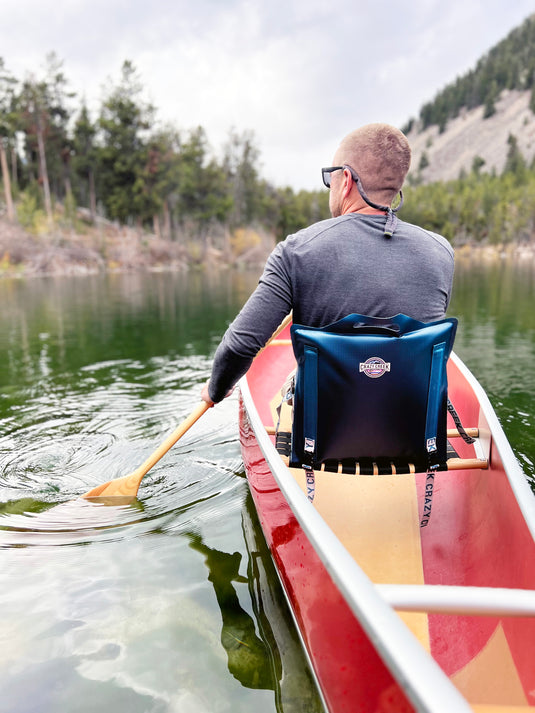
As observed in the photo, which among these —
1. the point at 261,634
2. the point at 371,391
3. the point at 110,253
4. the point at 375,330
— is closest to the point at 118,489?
the point at 261,634

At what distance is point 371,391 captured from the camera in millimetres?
1959

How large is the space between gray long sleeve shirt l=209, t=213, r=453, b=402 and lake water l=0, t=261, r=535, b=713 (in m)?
1.41

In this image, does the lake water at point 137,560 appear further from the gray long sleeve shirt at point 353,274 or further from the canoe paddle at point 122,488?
the gray long sleeve shirt at point 353,274

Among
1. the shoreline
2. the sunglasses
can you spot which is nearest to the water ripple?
the sunglasses

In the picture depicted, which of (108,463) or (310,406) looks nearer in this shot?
(310,406)

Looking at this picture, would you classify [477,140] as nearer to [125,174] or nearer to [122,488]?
[125,174]

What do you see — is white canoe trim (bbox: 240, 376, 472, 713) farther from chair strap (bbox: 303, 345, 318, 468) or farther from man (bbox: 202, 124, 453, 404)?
man (bbox: 202, 124, 453, 404)

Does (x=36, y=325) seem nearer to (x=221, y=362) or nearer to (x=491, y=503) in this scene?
→ (x=221, y=362)

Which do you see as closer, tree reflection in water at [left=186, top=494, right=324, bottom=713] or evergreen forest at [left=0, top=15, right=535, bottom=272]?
tree reflection in water at [left=186, top=494, right=324, bottom=713]

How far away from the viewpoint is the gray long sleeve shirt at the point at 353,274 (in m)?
2.00

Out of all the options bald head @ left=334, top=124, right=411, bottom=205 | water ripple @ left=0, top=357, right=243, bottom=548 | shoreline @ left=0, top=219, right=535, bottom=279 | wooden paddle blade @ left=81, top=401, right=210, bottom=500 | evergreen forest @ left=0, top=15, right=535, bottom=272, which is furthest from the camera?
evergreen forest @ left=0, top=15, right=535, bottom=272

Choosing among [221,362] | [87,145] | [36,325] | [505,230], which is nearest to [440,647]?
[221,362]

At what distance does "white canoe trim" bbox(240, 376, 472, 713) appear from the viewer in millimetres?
904

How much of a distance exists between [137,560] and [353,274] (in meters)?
2.02
